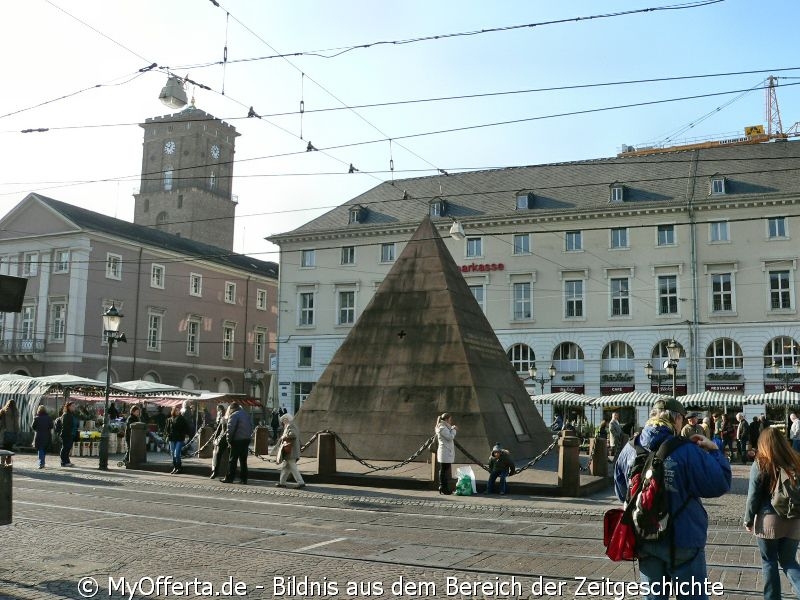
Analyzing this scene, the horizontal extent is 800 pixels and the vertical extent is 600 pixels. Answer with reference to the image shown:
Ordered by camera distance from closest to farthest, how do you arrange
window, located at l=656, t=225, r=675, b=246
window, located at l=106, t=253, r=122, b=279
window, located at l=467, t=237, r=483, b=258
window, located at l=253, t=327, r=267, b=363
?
window, located at l=656, t=225, r=675, b=246 → window, located at l=106, t=253, r=122, b=279 → window, located at l=467, t=237, r=483, b=258 → window, located at l=253, t=327, r=267, b=363

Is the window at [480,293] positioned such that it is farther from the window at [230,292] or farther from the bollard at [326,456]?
the bollard at [326,456]

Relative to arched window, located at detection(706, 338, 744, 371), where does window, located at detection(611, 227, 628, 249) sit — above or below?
above

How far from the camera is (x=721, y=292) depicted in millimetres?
44594

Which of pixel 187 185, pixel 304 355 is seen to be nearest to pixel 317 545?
pixel 304 355

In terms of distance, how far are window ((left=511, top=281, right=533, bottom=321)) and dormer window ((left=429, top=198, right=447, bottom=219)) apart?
7.29 metres

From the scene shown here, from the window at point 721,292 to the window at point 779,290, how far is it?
210cm

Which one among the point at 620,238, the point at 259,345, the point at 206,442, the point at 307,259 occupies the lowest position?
the point at 206,442

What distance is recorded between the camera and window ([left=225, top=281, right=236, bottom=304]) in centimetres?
5931

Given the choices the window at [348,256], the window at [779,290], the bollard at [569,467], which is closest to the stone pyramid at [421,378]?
the bollard at [569,467]

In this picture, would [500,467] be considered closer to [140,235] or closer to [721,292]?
[721,292]

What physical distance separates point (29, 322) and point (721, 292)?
41.8 metres

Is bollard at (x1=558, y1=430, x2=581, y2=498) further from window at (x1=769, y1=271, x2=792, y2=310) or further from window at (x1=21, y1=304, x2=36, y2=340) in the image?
window at (x1=21, y1=304, x2=36, y2=340)

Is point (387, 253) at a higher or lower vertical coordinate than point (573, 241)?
lower

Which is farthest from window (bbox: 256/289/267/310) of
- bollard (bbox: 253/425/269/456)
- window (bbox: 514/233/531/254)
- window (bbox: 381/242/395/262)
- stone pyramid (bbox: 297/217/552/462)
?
stone pyramid (bbox: 297/217/552/462)
